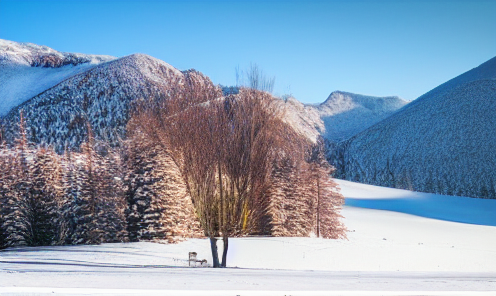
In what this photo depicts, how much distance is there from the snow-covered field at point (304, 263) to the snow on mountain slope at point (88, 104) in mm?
19053

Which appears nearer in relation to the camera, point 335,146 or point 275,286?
point 275,286

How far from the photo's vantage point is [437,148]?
40.2 m

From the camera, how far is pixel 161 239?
1159cm

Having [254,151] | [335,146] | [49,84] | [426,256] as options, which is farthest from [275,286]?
[335,146]

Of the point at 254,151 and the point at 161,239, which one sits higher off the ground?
the point at 254,151

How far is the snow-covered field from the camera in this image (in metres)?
4.52

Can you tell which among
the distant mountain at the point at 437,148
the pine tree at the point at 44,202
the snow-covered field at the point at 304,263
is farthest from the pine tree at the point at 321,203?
the distant mountain at the point at 437,148

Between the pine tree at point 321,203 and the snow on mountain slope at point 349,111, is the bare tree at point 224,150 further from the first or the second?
the snow on mountain slope at point 349,111

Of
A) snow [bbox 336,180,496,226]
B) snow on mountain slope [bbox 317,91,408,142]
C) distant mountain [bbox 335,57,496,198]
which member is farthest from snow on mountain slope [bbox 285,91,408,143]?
snow [bbox 336,180,496,226]

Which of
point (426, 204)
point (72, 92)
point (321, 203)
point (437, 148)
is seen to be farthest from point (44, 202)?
point (437, 148)

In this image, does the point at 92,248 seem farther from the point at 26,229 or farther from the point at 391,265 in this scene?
the point at 391,265

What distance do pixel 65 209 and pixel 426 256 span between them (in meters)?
9.80

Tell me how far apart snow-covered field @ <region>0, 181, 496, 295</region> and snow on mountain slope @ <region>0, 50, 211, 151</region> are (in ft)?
62.5

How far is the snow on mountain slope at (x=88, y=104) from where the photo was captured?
3062 centimetres
